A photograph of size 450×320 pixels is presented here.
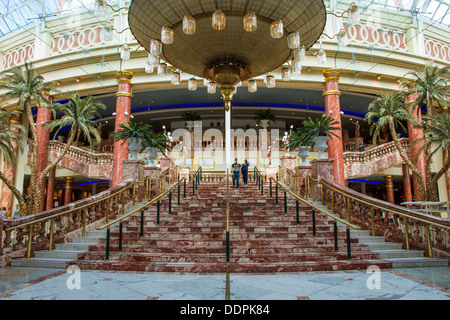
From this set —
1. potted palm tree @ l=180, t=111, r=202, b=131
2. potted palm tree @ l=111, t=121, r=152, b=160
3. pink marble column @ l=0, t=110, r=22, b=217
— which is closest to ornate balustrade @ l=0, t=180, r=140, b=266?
potted palm tree @ l=111, t=121, r=152, b=160

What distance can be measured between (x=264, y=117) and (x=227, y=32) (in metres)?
20.5

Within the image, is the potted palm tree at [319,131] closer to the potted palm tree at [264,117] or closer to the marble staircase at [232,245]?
the marble staircase at [232,245]

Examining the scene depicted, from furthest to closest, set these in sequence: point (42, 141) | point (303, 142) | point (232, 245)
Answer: point (42, 141)
point (303, 142)
point (232, 245)

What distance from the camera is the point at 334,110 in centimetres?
1470

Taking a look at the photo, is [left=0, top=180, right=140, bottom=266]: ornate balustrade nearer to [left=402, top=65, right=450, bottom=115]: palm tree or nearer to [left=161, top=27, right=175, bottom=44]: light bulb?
[left=161, top=27, right=175, bottom=44]: light bulb

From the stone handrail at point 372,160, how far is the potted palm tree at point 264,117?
9003 millimetres

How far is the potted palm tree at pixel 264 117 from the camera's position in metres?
24.3

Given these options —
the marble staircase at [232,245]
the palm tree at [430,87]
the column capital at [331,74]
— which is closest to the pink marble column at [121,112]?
the marble staircase at [232,245]

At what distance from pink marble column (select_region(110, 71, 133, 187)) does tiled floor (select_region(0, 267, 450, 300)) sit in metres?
9.65

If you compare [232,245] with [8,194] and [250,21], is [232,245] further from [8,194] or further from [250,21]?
[8,194]

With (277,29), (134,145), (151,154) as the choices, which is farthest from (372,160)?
(277,29)

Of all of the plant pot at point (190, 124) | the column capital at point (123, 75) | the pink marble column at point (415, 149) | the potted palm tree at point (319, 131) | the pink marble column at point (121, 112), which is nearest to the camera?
the potted palm tree at point (319, 131)
